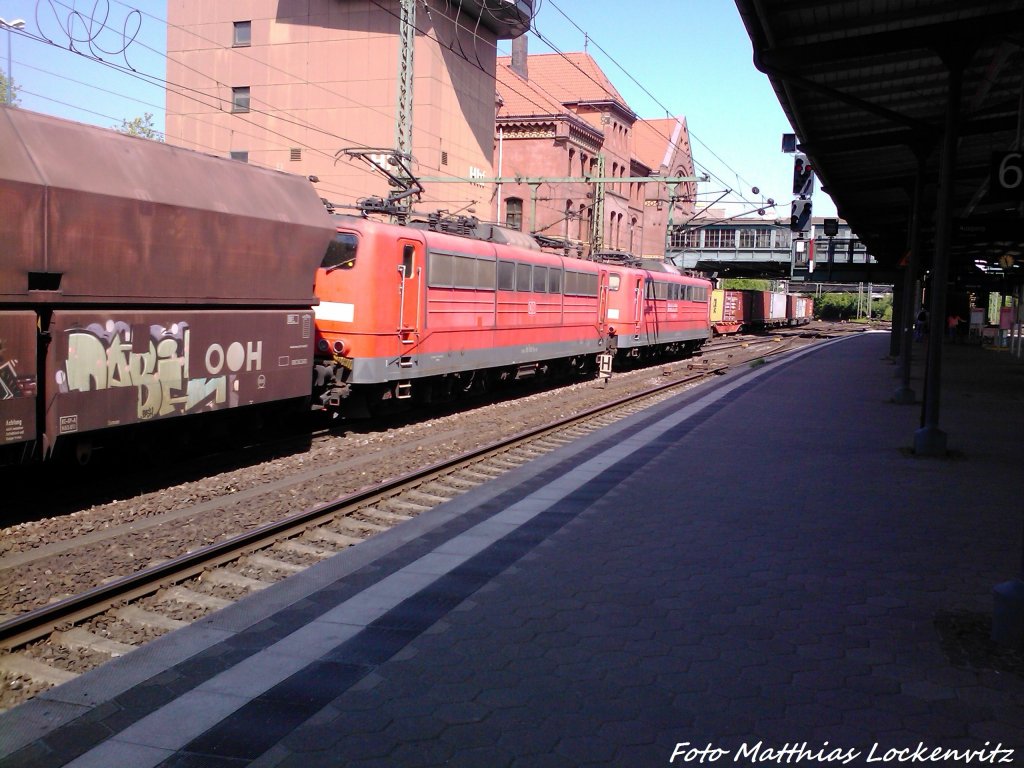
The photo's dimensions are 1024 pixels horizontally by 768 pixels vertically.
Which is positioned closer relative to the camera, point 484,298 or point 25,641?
point 25,641

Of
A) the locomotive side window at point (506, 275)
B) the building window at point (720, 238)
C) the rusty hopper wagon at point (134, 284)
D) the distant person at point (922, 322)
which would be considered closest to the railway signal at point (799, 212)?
the distant person at point (922, 322)

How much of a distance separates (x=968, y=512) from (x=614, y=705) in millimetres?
5517

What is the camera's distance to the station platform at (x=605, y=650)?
12.9ft

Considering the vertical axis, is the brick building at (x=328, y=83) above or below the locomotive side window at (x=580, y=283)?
above

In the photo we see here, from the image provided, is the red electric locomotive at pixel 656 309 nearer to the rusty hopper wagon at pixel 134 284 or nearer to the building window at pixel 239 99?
the rusty hopper wagon at pixel 134 284

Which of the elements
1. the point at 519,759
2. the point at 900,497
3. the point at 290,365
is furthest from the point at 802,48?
the point at 519,759

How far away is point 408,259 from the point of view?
14.2 metres

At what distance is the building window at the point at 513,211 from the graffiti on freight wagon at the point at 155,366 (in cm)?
4163

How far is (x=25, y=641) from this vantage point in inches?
212

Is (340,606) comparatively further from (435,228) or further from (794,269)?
(794,269)

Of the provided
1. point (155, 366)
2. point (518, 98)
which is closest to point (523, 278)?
point (155, 366)

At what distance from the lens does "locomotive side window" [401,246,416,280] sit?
14.1 meters

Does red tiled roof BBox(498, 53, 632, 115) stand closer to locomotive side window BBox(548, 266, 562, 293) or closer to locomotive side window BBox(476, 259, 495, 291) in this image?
locomotive side window BBox(548, 266, 562, 293)

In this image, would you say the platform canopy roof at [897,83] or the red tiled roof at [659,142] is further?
the red tiled roof at [659,142]
